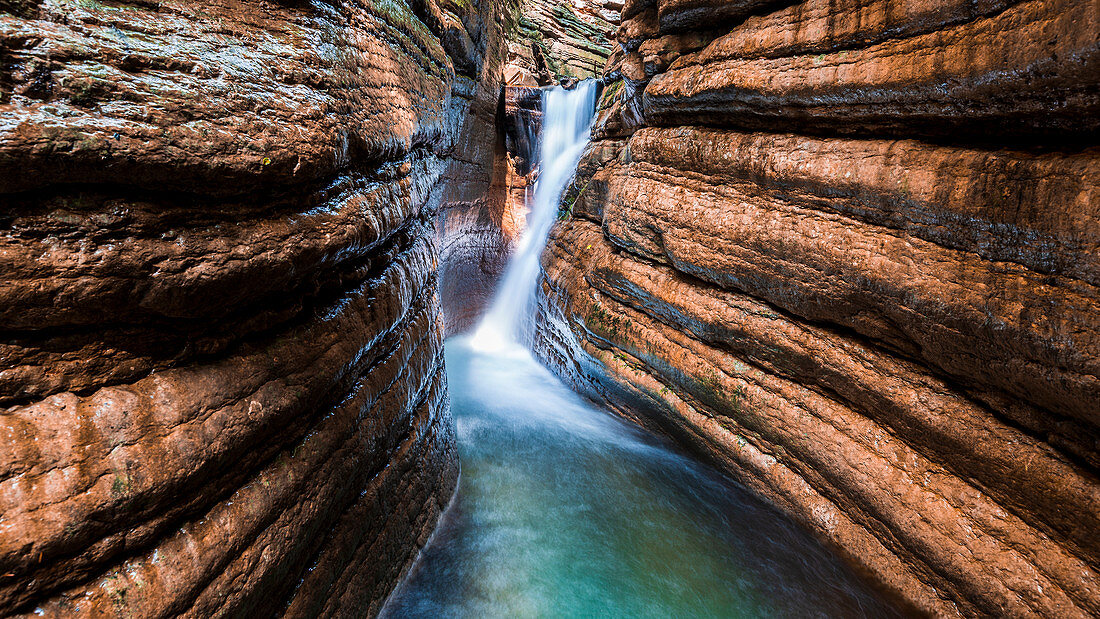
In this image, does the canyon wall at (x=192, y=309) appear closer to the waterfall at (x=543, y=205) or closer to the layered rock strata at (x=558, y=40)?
the waterfall at (x=543, y=205)

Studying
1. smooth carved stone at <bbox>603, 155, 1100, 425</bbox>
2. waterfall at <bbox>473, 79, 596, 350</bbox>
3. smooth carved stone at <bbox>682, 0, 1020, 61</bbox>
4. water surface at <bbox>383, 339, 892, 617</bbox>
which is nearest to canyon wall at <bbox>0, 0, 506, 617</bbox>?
water surface at <bbox>383, 339, 892, 617</bbox>

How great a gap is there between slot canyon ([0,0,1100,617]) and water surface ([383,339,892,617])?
33mm

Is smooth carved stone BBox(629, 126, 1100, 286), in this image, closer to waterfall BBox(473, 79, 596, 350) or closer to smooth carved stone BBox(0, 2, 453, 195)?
smooth carved stone BBox(0, 2, 453, 195)

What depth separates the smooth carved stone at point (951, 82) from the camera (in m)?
2.59

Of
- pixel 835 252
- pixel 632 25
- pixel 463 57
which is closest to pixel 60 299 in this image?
pixel 835 252

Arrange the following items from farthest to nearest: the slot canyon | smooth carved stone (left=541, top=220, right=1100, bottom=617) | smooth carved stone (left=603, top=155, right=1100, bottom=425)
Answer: smooth carved stone (left=541, top=220, right=1100, bottom=617) → smooth carved stone (left=603, top=155, right=1100, bottom=425) → the slot canyon

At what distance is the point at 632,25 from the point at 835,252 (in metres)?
4.18

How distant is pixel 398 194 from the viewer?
363 centimetres

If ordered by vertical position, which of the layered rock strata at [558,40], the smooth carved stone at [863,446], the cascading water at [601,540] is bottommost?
the cascading water at [601,540]

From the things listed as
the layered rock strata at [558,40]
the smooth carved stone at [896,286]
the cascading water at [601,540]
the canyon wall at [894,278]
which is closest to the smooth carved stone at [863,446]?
the canyon wall at [894,278]

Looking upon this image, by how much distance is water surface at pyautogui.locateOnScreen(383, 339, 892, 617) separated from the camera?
149 inches

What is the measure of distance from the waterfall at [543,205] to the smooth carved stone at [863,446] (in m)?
3.43


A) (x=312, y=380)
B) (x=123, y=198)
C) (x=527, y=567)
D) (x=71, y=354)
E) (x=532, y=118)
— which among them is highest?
(x=532, y=118)

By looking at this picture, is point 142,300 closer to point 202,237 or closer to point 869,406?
point 202,237
